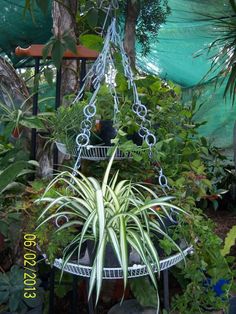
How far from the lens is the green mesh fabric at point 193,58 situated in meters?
3.36

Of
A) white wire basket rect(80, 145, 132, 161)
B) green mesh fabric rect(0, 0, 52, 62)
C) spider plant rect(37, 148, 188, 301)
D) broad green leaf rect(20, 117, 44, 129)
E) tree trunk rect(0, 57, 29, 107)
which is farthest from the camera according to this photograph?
green mesh fabric rect(0, 0, 52, 62)

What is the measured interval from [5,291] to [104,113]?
0.78m

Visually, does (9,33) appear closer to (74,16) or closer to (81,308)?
(74,16)

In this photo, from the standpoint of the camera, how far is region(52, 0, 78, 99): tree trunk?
1.90 meters

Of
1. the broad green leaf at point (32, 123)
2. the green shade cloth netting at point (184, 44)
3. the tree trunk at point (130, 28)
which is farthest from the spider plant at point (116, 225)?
the tree trunk at point (130, 28)

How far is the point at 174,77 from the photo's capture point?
4.00m

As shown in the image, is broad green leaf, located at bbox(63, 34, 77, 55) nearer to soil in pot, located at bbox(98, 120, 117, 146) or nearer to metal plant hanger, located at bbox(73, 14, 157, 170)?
metal plant hanger, located at bbox(73, 14, 157, 170)

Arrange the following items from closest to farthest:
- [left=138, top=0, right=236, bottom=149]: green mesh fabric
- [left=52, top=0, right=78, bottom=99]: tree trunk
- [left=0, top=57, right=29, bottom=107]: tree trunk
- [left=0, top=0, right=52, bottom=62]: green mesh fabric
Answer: [left=52, top=0, right=78, bottom=99]: tree trunk → [left=0, top=57, right=29, bottom=107]: tree trunk → [left=0, top=0, right=52, bottom=62]: green mesh fabric → [left=138, top=0, right=236, bottom=149]: green mesh fabric

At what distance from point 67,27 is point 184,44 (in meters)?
1.85

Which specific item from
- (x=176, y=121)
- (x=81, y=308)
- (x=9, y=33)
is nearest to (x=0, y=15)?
(x=9, y=33)

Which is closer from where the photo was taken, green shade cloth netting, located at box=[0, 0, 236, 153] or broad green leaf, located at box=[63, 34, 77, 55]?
broad green leaf, located at box=[63, 34, 77, 55]

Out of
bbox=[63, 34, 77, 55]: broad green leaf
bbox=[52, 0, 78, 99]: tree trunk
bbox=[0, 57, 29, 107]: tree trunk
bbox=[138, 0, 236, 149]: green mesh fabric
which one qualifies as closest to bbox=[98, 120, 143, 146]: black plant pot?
bbox=[63, 34, 77, 55]: broad green leaf

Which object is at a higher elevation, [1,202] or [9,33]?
[9,33]

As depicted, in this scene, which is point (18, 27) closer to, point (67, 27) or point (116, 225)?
point (67, 27)
